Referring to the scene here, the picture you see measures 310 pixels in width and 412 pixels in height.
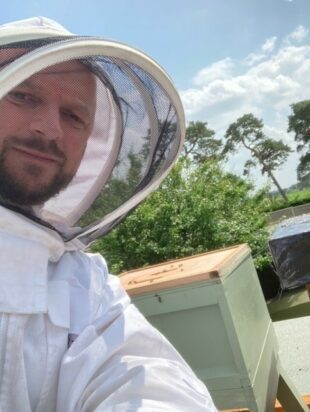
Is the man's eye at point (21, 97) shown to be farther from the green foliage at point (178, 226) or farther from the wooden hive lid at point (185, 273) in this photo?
the green foliage at point (178, 226)

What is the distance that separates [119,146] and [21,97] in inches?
19.7

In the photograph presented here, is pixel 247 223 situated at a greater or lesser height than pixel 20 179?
lesser

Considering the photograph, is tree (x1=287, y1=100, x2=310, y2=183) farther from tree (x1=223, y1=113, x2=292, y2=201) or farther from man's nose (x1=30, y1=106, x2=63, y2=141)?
man's nose (x1=30, y1=106, x2=63, y2=141)

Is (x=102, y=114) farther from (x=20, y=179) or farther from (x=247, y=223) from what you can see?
(x=247, y=223)

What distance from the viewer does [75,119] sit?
50.1 inches

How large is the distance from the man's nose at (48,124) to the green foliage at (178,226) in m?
5.63

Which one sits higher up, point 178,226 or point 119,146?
point 119,146

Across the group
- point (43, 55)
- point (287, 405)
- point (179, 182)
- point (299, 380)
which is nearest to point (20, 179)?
point (43, 55)

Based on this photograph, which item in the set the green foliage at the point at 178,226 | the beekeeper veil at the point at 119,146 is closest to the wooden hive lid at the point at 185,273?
the beekeeper veil at the point at 119,146

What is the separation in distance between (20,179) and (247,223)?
7.79 metres

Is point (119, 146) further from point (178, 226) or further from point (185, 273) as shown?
point (178, 226)

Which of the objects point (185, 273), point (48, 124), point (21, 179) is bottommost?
point (185, 273)

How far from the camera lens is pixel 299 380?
3.14 meters

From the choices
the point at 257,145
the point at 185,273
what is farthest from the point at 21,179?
the point at 257,145
